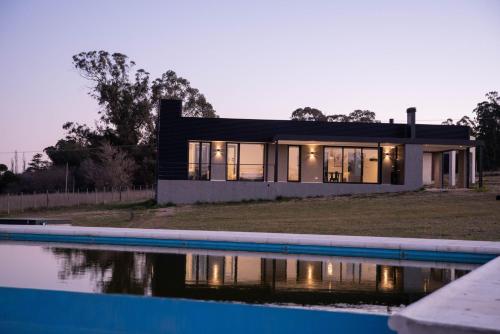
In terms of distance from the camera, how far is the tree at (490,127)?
47188 millimetres

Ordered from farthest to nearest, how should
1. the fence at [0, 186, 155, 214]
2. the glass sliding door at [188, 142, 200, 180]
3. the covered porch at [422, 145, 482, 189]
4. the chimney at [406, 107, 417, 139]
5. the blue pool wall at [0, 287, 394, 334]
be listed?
the fence at [0, 186, 155, 214]
the chimney at [406, 107, 417, 139]
the glass sliding door at [188, 142, 200, 180]
the covered porch at [422, 145, 482, 189]
the blue pool wall at [0, 287, 394, 334]

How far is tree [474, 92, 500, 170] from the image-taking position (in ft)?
155

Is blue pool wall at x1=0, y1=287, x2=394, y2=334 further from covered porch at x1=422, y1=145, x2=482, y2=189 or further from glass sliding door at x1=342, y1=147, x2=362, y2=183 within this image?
glass sliding door at x1=342, y1=147, x2=362, y2=183

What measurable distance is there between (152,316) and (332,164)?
19.6 m

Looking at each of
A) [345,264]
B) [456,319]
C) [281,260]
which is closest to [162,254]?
[281,260]

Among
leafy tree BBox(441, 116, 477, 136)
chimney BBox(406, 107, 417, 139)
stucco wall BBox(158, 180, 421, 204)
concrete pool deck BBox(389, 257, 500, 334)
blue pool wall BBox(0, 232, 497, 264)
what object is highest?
leafy tree BBox(441, 116, 477, 136)

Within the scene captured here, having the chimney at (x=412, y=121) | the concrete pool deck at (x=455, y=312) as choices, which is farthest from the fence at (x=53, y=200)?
the concrete pool deck at (x=455, y=312)

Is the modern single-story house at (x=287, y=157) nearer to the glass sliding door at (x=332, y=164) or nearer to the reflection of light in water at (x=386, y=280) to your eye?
the glass sliding door at (x=332, y=164)

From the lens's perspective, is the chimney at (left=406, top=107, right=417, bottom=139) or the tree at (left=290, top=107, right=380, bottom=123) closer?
the chimney at (left=406, top=107, right=417, bottom=139)

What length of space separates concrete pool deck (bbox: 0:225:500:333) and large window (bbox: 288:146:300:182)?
13227mm

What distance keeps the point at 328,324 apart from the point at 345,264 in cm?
440

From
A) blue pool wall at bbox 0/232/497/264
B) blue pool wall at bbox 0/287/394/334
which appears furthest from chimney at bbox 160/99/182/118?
blue pool wall at bbox 0/287/394/334

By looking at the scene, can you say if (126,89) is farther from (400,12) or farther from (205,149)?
(400,12)

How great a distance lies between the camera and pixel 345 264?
1027 cm
